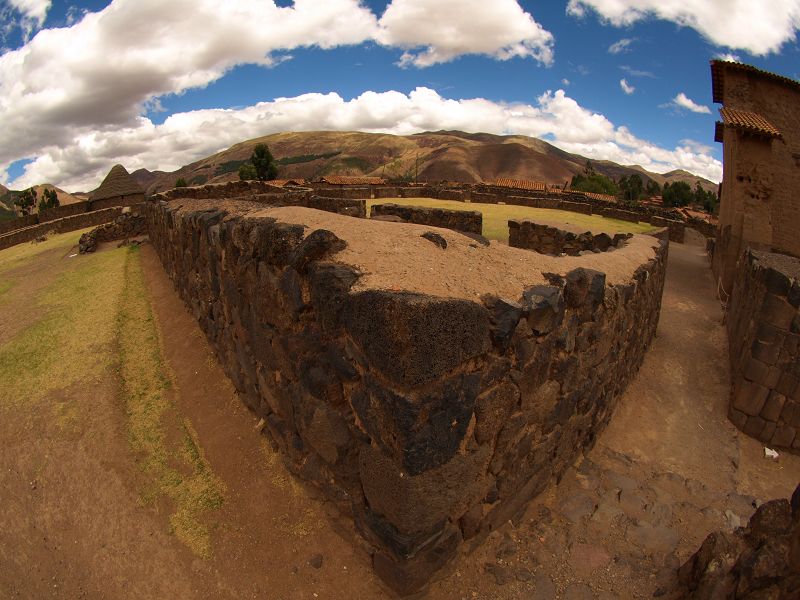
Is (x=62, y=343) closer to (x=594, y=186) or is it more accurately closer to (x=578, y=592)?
(x=578, y=592)

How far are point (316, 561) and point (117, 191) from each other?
2649 cm

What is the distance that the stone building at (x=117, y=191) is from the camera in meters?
23.6

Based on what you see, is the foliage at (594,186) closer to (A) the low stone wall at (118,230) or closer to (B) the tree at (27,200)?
(A) the low stone wall at (118,230)

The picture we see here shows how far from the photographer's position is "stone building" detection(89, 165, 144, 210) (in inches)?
931

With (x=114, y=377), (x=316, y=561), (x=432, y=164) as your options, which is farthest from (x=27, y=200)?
(x=432, y=164)

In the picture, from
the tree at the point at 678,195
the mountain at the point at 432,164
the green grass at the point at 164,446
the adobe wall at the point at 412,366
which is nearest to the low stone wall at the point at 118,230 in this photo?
the green grass at the point at 164,446

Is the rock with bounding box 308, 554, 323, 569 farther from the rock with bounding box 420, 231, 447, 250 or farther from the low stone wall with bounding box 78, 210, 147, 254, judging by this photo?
the low stone wall with bounding box 78, 210, 147, 254

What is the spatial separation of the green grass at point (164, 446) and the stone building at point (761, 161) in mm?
12717

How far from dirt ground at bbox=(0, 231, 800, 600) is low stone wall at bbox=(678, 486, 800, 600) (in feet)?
1.36

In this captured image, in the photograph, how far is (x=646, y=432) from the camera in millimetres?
5633

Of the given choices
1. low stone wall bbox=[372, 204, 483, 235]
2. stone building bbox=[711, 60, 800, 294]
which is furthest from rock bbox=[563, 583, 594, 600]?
stone building bbox=[711, 60, 800, 294]

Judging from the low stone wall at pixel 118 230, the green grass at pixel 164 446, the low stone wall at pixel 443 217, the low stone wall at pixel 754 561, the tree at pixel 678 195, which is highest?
the low stone wall at pixel 118 230

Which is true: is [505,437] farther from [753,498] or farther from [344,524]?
[753,498]

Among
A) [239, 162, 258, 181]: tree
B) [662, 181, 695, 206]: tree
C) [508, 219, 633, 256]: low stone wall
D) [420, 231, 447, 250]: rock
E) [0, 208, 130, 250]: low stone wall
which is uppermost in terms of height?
[239, 162, 258, 181]: tree
